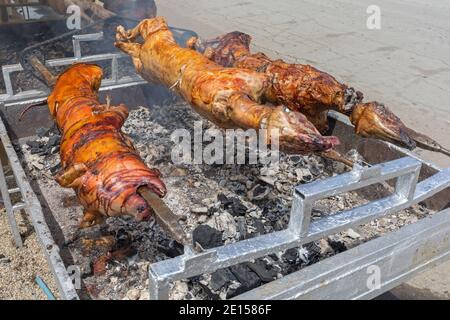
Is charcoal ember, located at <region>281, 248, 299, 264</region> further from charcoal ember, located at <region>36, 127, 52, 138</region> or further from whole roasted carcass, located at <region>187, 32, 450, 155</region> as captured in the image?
charcoal ember, located at <region>36, 127, 52, 138</region>

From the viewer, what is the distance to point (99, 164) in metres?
2.40

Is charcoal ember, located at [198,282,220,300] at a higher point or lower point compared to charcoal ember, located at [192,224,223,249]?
lower

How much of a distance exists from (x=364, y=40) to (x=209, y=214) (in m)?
7.12

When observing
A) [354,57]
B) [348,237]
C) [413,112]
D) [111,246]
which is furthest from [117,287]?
[354,57]

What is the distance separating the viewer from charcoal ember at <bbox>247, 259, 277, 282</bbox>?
2953 mm

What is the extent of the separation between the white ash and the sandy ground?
1.23 feet

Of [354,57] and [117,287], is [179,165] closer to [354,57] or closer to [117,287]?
[117,287]

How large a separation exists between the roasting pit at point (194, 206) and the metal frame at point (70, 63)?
0.04 feet

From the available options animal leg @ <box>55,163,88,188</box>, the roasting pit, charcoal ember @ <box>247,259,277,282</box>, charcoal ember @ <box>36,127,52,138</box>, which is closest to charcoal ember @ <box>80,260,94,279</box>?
the roasting pit

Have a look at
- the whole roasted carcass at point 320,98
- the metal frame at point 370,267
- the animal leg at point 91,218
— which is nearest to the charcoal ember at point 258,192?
the whole roasted carcass at point 320,98

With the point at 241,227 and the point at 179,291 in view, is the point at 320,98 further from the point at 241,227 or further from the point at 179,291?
the point at 179,291

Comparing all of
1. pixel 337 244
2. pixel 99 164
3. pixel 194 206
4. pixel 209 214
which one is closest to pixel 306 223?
pixel 99 164

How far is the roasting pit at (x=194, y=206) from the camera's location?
3.02 metres

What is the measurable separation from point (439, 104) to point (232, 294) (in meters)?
5.26
